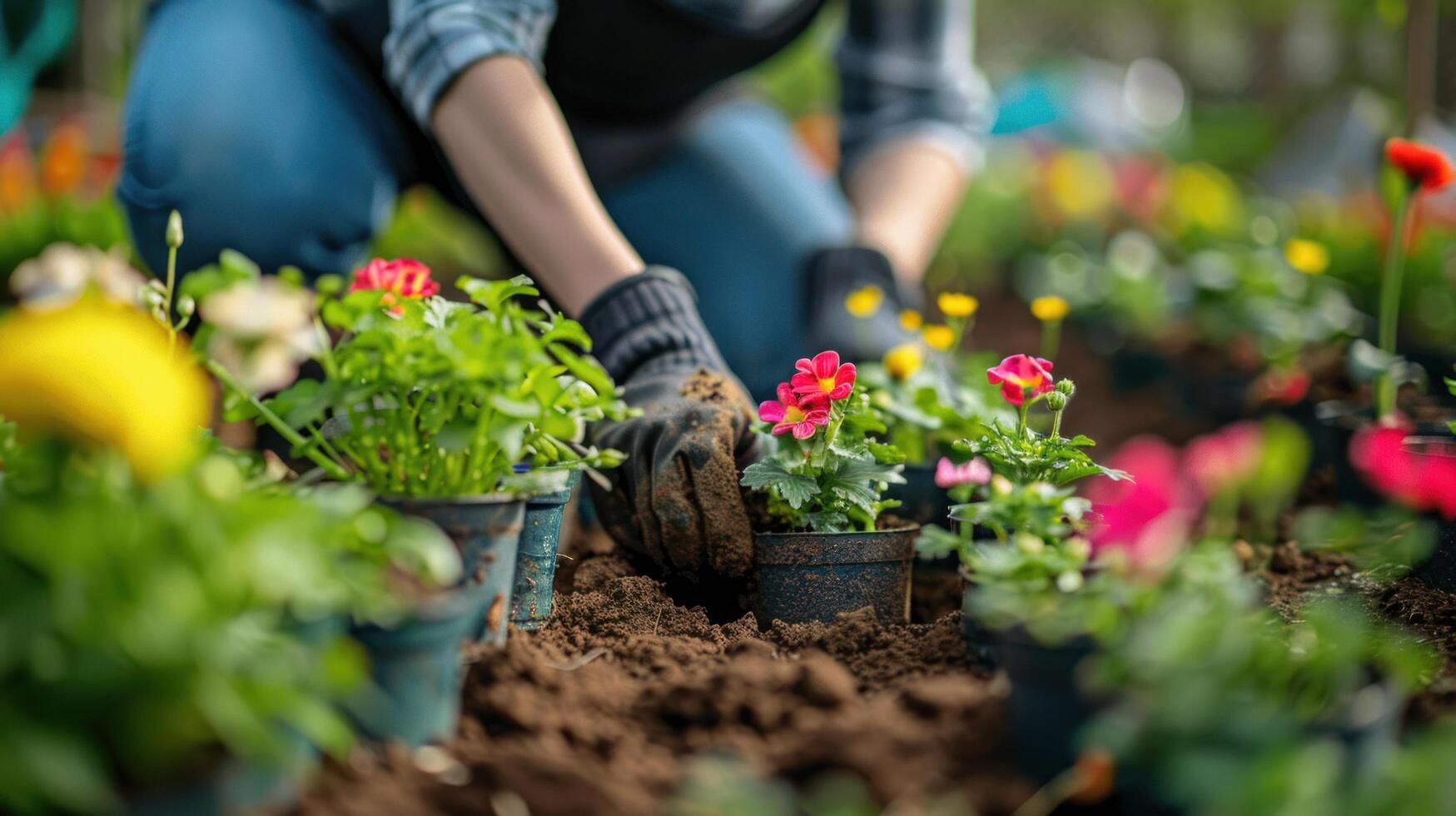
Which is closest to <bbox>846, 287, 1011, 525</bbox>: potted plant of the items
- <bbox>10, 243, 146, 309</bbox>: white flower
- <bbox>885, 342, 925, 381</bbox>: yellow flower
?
<bbox>885, 342, 925, 381</bbox>: yellow flower

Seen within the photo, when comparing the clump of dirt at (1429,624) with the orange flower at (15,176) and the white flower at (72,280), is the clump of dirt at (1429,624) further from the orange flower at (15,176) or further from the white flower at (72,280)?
the orange flower at (15,176)

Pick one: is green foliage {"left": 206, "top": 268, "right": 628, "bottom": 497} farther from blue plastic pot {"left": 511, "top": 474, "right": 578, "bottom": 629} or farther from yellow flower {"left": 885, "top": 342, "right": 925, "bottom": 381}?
yellow flower {"left": 885, "top": 342, "right": 925, "bottom": 381}

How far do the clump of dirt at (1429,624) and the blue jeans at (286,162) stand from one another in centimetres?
105

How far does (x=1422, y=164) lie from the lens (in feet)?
5.57

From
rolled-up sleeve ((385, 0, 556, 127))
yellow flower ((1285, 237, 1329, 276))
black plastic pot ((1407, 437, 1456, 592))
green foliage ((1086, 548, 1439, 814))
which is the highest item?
rolled-up sleeve ((385, 0, 556, 127))

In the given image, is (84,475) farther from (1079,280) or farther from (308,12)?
(1079,280)

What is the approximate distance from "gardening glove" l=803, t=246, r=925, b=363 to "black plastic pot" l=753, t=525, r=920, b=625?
2.27 ft

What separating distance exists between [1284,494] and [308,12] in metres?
1.97

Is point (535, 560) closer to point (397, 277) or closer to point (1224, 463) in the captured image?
point (397, 277)

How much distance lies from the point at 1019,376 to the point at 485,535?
613 millimetres

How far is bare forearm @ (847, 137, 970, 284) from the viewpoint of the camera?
2.19m

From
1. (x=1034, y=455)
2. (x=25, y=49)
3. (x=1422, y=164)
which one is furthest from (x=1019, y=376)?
(x=25, y=49)

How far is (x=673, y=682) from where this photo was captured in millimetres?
1037

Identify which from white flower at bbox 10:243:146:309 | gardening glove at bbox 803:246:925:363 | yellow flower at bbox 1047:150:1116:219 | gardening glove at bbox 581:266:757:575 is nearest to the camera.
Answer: white flower at bbox 10:243:146:309
